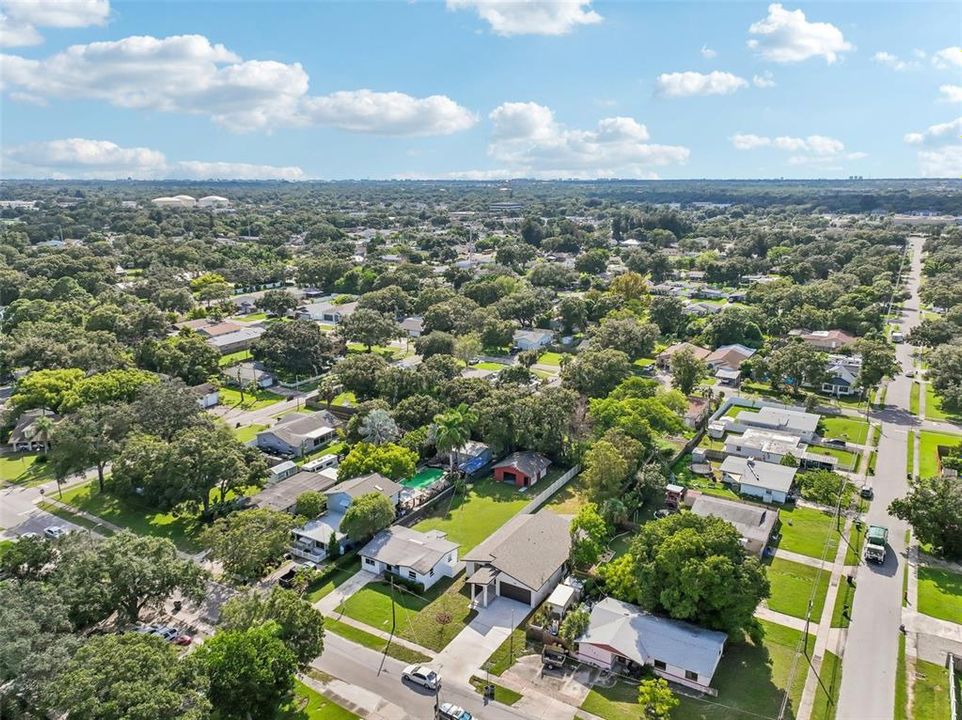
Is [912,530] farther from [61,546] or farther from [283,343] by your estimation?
[283,343]

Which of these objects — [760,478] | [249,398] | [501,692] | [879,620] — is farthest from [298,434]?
[879,620]

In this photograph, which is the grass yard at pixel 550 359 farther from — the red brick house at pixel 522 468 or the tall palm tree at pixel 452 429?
the tall palm tree at pixel 452 429

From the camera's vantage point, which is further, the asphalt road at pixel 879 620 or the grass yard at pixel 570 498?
the grass yard at pixel 570 498

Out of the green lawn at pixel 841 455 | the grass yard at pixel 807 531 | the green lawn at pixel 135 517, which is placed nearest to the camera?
the grass yard at pixel 807 531

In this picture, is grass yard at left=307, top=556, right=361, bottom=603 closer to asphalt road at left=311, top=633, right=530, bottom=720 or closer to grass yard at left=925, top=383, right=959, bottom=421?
asphalt road at left=311, top=633, right=530, bottom=720

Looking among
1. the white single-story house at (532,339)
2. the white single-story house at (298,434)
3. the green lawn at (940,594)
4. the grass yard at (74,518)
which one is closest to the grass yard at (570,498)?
the green lawn at (940,594)

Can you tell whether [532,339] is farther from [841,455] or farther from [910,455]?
[910,455]
